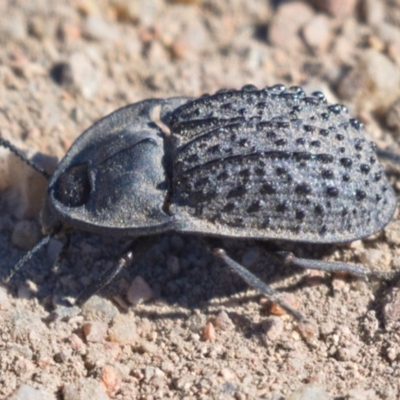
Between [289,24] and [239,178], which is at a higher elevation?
[289,24]

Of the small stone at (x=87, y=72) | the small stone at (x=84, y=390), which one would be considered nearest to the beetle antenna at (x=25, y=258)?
the small stone at (x=84, y=390)

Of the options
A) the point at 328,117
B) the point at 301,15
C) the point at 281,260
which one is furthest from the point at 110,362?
the point at 301,15

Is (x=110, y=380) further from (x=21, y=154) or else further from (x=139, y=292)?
(x=21, y=154)

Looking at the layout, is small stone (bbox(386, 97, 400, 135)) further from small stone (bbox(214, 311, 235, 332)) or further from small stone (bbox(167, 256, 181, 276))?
small stone (bbox(214, 311, 235, 332))

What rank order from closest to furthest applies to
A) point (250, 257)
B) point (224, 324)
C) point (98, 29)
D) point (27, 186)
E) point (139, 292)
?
point (224, 324) → point (139, 292) → point (250, 257) → point (27, 186) → point (98, 29)

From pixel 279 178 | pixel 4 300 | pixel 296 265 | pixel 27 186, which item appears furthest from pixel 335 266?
pixel 27 186

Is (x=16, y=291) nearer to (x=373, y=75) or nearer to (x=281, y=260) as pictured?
(x=281, y=260)

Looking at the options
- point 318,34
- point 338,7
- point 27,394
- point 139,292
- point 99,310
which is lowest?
point 27,394

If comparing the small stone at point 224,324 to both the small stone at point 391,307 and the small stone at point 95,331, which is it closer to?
the small stone at point 95,331
